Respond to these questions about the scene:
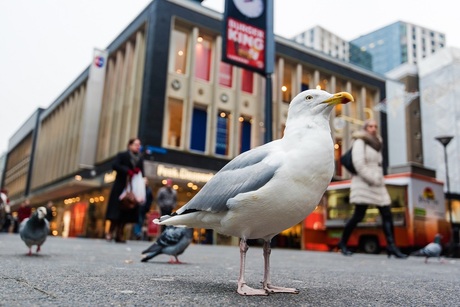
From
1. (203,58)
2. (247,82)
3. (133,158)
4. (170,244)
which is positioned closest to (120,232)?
(133,158)

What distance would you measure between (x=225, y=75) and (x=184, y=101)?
11.0 ft

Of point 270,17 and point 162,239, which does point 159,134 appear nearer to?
point 270,17

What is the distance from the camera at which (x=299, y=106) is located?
2.41m

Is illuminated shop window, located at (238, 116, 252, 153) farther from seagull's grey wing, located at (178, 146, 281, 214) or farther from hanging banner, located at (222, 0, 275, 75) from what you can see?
seagull's grey wing, located at (178, 146, 281, 214)

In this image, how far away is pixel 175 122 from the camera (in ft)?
74.1

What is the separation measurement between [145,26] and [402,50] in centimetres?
7712

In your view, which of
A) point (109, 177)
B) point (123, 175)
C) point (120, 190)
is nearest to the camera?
point (120, 190)

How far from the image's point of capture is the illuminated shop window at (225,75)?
79.6 ft

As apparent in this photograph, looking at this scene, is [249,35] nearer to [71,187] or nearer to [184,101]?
[184,101]

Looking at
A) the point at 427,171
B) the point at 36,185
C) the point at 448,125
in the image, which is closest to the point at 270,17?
the point at 427,171

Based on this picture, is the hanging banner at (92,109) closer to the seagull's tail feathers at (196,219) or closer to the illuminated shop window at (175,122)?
the illuminated shop window at (175,122)

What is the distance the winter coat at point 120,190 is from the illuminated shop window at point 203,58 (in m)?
15.8

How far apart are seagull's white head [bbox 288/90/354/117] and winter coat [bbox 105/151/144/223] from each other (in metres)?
6.20

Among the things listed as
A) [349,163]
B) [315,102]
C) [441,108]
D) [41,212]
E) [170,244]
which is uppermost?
[441,108]
